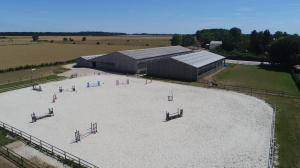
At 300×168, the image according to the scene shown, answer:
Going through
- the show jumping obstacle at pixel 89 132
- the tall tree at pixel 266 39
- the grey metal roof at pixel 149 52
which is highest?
the tall tree at pixel 266 39

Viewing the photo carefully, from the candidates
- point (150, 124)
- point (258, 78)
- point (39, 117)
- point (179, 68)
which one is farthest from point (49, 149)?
point (258, 78)

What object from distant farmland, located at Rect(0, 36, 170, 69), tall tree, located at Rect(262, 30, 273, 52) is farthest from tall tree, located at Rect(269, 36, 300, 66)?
distant farmland, located at Rect(0, 36, 170, 69)

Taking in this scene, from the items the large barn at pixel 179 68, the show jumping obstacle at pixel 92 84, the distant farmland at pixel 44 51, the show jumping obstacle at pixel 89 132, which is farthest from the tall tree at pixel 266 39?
the show jumping obstacle at pixel 89 132

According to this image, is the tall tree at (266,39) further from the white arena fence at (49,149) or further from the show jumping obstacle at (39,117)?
the white arena fence at (49,149)

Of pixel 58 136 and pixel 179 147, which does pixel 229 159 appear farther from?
pixel 58 136

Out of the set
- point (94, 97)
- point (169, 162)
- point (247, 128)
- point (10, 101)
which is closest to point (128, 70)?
point (94, 97)

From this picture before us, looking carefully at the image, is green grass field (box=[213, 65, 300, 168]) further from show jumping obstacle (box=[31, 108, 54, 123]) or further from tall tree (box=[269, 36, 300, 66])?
show jumping obstacle (box=[31, 108, 54, 123])
